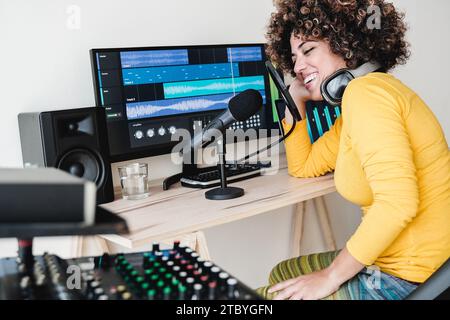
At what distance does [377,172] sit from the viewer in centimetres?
110

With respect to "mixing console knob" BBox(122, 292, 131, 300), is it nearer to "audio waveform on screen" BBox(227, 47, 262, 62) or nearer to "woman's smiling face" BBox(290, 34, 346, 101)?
"woman's smiling face" BBox(290, 34, 346, 101)

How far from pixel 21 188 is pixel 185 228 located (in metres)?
0.69

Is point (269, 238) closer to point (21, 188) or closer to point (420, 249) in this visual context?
point (420, 249)

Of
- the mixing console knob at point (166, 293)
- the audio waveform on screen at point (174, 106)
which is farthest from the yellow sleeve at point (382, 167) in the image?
the audio waveform on screen at point (174, 106)

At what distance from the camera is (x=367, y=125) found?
44.2 inches

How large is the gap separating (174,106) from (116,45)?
0.29m

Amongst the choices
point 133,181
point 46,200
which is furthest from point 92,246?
point 46,200

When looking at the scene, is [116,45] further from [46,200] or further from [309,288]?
[46,200]

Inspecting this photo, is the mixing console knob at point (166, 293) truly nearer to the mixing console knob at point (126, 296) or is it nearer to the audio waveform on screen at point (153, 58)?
the mixing console knob at point (126, 296)

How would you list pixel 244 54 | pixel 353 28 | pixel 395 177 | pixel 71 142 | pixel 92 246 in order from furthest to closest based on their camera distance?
pixel 244 54 < pixel 92 246 < pixel 353 28 < pixel 71 142 < pixel 395 177

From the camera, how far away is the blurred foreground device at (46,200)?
0.52 m

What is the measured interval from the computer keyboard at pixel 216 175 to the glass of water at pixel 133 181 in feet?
0.54

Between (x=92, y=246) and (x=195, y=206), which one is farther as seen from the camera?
(x=92, y=246)
